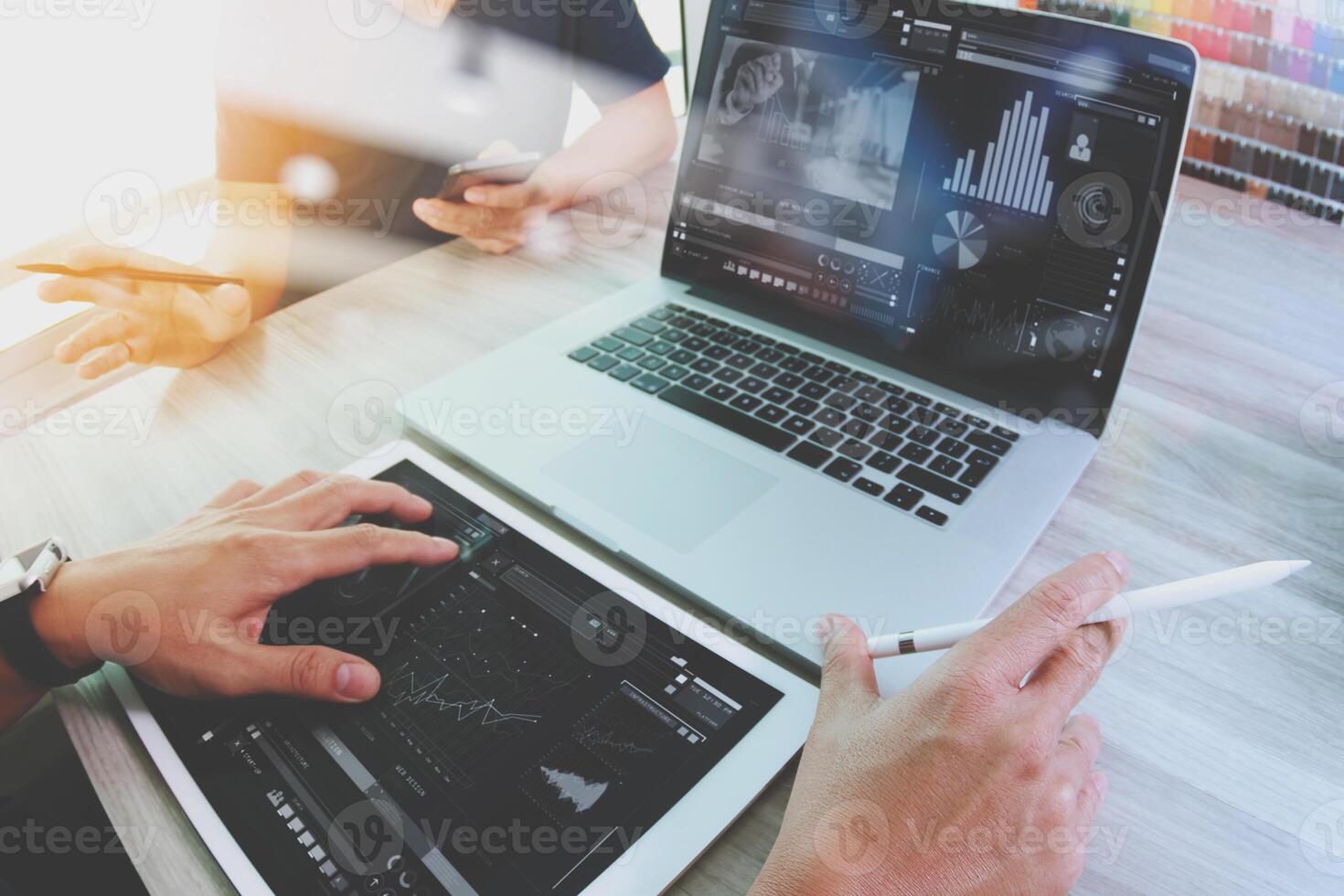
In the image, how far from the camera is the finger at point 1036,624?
52 cm

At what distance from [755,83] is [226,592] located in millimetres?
735

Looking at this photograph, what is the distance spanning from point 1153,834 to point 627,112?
147 cm

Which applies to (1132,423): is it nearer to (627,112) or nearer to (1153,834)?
(1153,834)

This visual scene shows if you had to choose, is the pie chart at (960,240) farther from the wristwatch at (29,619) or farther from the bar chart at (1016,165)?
the wristwatch at (29,619)

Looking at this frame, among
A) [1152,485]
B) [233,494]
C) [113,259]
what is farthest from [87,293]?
[1152,485]

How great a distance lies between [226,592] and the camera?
2.05ft

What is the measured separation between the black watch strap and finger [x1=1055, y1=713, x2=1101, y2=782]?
67cm

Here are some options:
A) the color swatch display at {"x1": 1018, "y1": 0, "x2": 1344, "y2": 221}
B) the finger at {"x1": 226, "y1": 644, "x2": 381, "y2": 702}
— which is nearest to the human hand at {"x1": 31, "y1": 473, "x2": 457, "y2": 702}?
the finger at {"x1": 226, "y1": 644, "x2": 381, "y2": 702}

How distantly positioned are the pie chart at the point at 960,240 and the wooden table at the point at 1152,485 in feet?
0.75

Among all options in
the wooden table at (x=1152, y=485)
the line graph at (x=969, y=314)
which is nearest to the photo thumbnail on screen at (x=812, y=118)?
→ the line graph at (x=969, y=314)

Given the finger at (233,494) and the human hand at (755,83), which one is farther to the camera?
the human hand at (755,83)

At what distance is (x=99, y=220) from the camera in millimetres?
968

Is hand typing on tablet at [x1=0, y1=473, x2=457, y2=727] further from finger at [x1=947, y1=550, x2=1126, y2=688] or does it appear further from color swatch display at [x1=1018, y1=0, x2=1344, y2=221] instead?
color swatch display at [x1=1018, y1=0, x2=1344, y2=221]

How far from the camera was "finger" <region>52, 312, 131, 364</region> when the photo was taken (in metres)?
1.00
